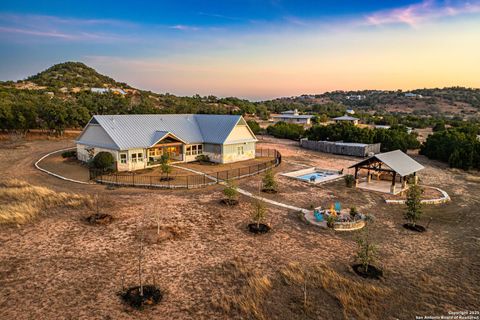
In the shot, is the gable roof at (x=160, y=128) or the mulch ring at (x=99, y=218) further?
the gable roof at (x=160, y=128)

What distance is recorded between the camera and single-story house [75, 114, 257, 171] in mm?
30031

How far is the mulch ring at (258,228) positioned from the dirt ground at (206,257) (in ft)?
1.45

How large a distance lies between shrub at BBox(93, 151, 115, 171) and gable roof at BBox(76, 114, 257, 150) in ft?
4.25

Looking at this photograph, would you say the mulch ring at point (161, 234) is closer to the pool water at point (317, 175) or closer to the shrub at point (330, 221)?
the shrub at point (330, 221)

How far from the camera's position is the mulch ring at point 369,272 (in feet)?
41.3

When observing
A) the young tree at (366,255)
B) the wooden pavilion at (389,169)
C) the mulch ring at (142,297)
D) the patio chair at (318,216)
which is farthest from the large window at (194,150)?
the mulch ring at (142,297)

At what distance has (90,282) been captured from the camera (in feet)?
37.9

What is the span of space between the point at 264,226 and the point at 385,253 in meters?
6.11

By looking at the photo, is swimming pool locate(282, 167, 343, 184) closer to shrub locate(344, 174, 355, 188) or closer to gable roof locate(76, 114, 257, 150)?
shrub locate(344, 174, 355, 188)

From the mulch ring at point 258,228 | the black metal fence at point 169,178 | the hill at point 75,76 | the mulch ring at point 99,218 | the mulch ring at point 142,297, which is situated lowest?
the mulch ring at point 142,297

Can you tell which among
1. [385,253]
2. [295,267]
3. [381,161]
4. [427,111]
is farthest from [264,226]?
[427,111]

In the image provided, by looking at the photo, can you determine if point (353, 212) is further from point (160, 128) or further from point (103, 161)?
point (160, 128)

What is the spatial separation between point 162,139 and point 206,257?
20123 mm

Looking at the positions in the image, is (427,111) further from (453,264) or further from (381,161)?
(453,264)
